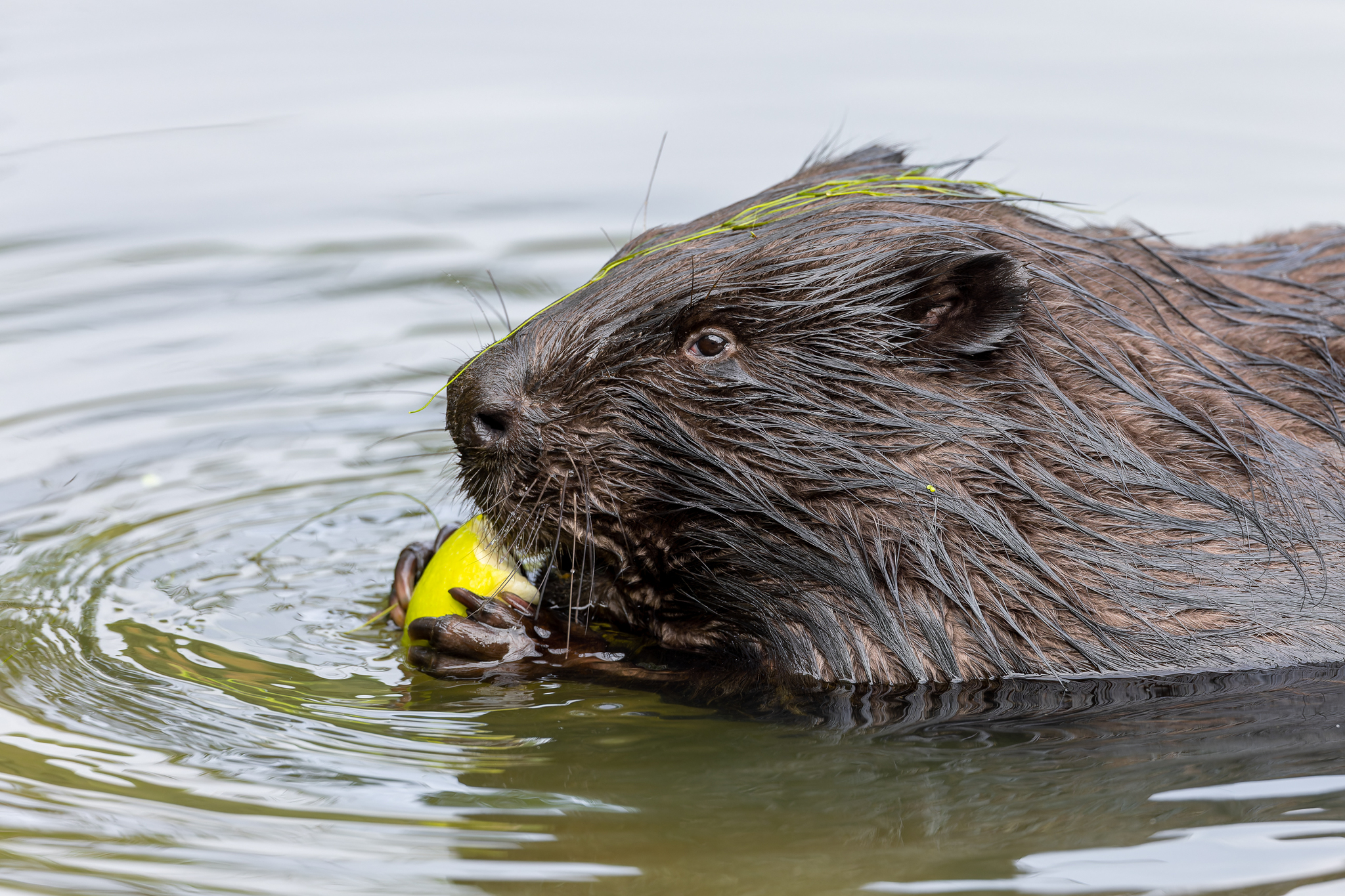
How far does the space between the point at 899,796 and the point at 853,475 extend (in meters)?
1.06

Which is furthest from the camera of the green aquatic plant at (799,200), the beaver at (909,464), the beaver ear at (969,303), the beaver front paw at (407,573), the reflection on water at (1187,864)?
the beaver front paw at (407,573)


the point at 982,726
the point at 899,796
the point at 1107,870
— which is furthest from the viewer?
the point at 982,726

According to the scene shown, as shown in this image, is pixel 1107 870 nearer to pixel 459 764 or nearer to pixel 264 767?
pixel 459 764

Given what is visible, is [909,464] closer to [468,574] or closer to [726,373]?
[726,373]

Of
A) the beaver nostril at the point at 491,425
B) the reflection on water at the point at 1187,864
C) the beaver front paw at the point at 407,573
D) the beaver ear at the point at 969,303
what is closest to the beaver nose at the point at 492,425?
the beaver nostril at the point at 491,425

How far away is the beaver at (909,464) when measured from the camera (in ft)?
15.2

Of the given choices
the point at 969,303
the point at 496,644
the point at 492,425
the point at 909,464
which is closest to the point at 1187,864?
the point at 909,464

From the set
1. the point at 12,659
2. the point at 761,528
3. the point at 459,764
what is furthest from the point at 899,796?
the point at 12,659

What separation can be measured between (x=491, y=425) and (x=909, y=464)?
138cm

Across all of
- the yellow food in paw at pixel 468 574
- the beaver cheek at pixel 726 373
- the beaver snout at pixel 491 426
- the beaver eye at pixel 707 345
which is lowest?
the yellow food in paw at pixel 468 574

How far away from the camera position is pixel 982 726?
15.0 ft

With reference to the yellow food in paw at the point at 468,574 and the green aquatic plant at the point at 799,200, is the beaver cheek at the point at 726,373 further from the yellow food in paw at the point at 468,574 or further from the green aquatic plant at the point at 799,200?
the yellow food in paw at the point at 468,574

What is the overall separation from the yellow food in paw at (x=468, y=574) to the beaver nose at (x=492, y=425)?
389mm

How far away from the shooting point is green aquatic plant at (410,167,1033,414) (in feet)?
16.1
